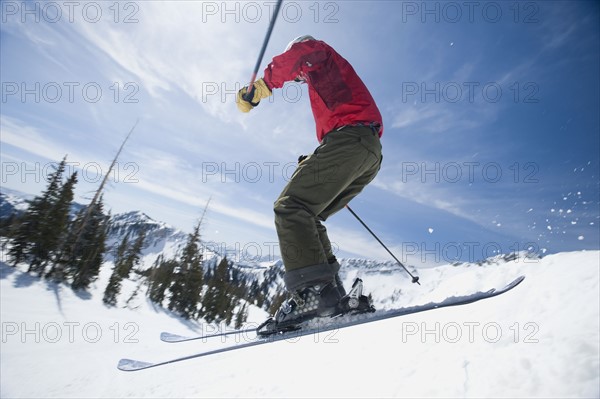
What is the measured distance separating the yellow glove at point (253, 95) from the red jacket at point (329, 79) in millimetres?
72

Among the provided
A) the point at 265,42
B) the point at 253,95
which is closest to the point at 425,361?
the point at 253,95

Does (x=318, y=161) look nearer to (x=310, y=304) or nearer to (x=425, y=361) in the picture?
(x=310, y=304)

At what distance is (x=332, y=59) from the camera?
3039mm

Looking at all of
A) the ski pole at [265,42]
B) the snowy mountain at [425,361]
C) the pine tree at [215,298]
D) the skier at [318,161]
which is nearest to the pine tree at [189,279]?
the pine tree at [215,298]

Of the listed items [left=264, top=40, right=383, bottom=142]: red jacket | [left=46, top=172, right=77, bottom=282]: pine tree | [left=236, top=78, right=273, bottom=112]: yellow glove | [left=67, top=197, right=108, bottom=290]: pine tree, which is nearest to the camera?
[left=264, top=40, right=383, bottom=142]: red jacket

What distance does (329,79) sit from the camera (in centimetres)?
300

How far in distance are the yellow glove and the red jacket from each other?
72mm

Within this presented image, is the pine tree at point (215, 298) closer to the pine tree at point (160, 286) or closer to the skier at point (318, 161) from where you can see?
the pine tree at point (160, 286)

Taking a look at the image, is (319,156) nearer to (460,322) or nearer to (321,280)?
(321,280)

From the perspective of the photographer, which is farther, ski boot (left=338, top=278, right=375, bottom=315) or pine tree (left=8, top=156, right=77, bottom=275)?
pine tree (left=8, top=156, right=77, bottom=275)

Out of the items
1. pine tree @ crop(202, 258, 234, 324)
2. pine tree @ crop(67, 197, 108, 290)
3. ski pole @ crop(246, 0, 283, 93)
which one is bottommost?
pine tree @ crop(202, 258, 234, 324)

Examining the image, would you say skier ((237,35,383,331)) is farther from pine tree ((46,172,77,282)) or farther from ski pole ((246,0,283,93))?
pine tree ((46,172,77,282))

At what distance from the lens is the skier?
107 inches

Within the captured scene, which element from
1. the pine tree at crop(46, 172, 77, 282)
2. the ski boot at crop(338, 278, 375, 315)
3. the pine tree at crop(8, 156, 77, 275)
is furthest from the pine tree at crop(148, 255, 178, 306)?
the ski boot at crop(338, 278, 375, 315)
